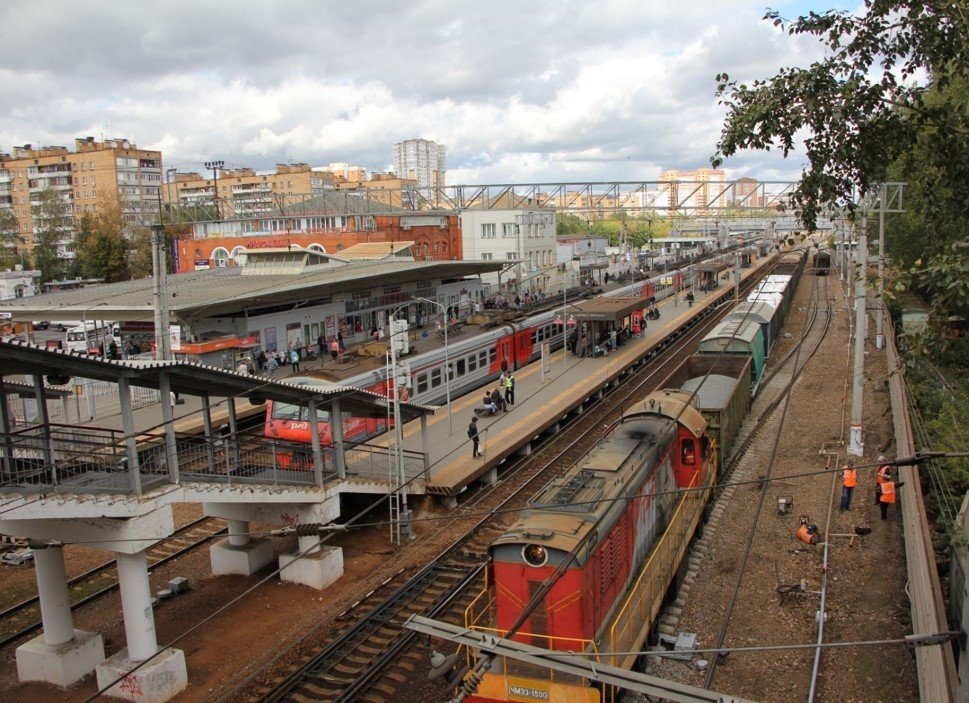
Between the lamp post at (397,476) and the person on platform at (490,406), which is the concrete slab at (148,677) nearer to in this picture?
the lamp post at (397,476)

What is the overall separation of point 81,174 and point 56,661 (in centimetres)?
9352

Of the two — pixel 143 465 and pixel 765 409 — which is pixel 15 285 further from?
Result: pixel 765 409

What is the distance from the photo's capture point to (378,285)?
124 ft

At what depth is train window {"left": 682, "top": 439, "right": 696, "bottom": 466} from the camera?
625 inches

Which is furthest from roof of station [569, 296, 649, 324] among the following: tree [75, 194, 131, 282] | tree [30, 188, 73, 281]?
tree [30, 188, 73, 281]

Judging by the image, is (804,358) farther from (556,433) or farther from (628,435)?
(628,435)

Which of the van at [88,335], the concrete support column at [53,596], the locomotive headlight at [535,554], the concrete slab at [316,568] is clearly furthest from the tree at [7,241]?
the locomotive headlight at [535,554]

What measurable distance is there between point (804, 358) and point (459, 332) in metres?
18.2

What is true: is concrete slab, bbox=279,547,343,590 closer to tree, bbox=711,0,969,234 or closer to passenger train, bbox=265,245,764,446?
passenger train, bbox=265,245,764,446

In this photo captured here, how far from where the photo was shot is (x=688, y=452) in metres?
15.9

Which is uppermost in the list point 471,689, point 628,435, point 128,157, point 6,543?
point 128,157

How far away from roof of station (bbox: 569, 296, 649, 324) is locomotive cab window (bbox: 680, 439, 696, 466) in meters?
22.1

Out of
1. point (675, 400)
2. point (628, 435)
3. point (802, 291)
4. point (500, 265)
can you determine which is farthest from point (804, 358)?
point (802, 291)

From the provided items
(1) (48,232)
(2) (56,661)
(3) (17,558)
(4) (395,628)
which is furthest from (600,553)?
(1) (48,232)
